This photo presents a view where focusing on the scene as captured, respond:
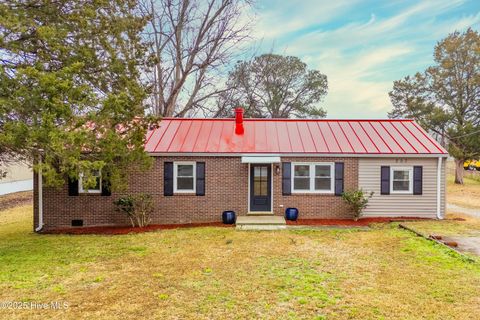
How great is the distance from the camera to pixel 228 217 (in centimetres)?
1212

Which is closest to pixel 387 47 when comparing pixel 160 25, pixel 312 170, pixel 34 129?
pixel 312 170

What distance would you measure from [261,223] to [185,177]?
11.1 feet

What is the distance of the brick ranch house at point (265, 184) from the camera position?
12.3 metres

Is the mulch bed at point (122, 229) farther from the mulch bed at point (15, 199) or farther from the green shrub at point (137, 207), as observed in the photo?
the mulch bed at point (15, 199)

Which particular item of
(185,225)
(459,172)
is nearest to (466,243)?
(185,225)

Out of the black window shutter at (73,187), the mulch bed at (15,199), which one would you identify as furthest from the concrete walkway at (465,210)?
the mulch bed at (15,199)

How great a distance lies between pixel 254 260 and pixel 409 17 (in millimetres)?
15173

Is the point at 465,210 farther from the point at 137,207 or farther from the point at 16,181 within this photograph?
the point at 16,181

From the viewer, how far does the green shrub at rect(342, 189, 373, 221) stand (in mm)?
12070

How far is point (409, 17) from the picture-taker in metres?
16.4

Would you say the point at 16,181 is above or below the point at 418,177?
below

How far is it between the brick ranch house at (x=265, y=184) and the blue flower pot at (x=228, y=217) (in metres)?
0.41

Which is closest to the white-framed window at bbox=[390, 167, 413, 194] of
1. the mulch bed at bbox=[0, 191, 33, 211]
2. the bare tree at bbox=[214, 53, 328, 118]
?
the bare tree at bbox=[214, 53, 328, 118]

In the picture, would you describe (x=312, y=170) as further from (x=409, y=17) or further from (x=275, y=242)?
(x=409, y=17)
